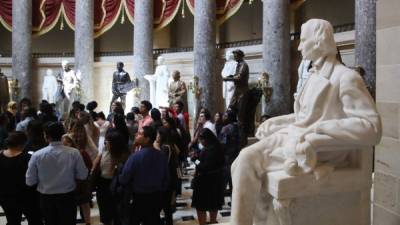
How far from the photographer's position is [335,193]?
2.99 meters

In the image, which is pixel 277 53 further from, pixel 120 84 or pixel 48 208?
pixel 48 208

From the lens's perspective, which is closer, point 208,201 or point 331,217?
point 331,217

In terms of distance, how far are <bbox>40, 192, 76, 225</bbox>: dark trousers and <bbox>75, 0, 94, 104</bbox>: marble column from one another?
10825 mm

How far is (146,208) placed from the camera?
180 inches

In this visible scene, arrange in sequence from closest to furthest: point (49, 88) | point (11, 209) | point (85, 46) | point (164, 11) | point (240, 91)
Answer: point (11, 209), point (240, 91), point (85, 46), point (164, 11), point (49, 88)

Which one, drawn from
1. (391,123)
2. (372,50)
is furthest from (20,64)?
(391,123)

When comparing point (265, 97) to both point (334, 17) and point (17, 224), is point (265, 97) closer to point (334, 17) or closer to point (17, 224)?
point (334, 17)

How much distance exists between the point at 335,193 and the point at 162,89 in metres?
10.4

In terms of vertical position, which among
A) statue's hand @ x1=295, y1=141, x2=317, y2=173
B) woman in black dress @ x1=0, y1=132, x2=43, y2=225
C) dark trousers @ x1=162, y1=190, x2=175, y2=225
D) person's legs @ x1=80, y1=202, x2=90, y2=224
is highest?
statue's hand @ x1=295, y1=141, x2=317, y2=173

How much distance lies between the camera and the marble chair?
2885 millimetres

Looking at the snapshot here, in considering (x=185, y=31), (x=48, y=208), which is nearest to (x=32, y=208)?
(x=48, y=208)

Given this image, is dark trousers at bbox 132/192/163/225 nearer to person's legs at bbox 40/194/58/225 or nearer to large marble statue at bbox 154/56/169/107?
person's legs at bbox 40/194/58/225

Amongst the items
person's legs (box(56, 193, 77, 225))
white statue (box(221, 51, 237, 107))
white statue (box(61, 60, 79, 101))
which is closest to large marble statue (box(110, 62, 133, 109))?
white statue (box(61, 60, 79, 101))

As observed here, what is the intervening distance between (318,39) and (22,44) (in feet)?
46.7
